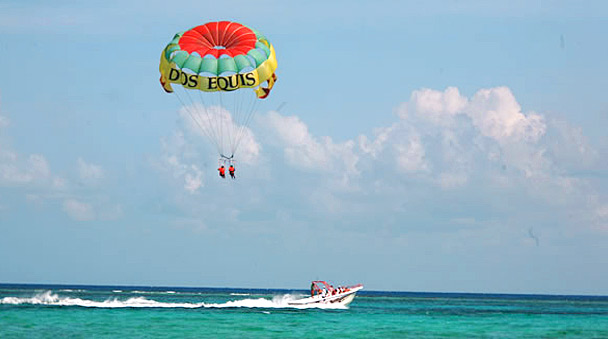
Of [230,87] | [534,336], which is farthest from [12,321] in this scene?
[534,336]

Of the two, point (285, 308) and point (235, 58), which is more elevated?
point (235, 58)

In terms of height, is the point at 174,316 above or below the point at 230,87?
below

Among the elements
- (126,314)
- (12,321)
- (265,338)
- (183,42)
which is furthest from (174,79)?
(126,314)

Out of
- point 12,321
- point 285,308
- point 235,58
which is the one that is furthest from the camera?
point 285,308

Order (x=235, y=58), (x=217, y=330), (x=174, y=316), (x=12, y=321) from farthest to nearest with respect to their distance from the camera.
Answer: (x=174, y=316) < (x=12, y=321) < (x=217, y=330) < (x=235, y=58)

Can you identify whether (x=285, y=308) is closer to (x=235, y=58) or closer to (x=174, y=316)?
(x=174, y=316)

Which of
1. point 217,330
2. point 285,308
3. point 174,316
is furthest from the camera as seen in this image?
point 285,308

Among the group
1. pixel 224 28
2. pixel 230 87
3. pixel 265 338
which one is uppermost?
pixel 224 28

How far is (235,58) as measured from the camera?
37.8 meters

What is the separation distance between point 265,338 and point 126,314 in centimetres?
1788

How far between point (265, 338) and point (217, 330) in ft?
15.0

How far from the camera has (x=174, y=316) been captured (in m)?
52.4

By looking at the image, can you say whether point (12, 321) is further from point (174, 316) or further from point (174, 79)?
point (174, 79)

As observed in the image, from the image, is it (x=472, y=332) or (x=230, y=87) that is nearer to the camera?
(x=230, y=87)
